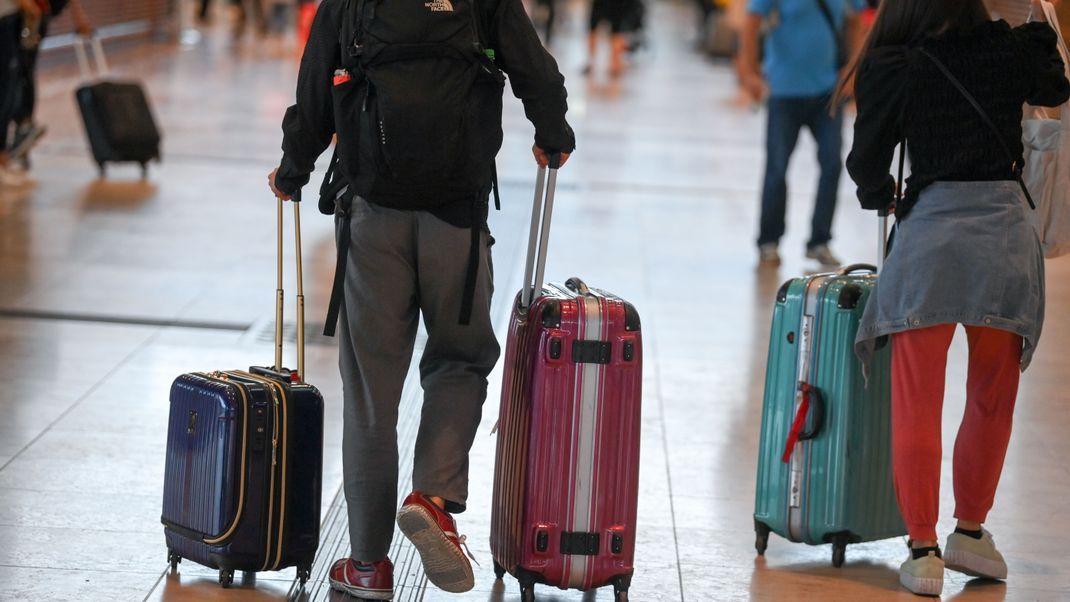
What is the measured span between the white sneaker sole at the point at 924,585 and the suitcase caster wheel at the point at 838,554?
22 centimetres

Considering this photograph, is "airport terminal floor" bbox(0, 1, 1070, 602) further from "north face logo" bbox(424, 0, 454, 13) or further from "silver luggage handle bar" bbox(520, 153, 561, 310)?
"north face logo" bbox(424, 0, 454, 13)

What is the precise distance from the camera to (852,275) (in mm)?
3920

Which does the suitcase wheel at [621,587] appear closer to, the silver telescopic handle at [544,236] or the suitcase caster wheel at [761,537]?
the suitcase caster wheel at [761,537]

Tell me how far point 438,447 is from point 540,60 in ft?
3.03

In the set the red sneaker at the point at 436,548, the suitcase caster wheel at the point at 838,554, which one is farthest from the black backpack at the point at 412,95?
the suitcase caster wheel at the point at 838,554

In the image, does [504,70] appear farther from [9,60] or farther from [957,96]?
[9,60]

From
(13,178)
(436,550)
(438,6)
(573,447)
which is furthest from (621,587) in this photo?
(13,178)

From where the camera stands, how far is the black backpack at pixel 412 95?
313cm

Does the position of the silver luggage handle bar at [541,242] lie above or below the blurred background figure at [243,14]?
below

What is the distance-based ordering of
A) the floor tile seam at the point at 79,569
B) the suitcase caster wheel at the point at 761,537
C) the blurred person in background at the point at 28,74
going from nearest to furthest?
the floor tile seam at the point at 79,569 → the suitcase caster wheel at the point at 761,537 → the blurred person in background at the point at 28,74

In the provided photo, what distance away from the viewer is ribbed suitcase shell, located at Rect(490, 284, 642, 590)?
3348 millimetres

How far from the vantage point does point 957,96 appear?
3.50m

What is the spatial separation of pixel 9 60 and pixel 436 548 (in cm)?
683

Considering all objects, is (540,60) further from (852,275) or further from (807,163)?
(807,163)
